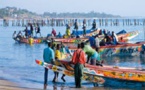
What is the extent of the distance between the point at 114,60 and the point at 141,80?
12131mm

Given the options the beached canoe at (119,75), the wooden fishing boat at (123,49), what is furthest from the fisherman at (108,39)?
the beached canoe at (119,75)

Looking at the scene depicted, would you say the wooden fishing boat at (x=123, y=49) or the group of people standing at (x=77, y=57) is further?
the wooden fishing boat at (x=123, y=49)

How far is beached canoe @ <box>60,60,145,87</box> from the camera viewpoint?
15.3 metres

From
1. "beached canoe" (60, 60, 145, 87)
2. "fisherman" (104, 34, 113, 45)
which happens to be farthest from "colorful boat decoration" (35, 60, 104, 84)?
"fisherman" (104, 34, 113, 45)

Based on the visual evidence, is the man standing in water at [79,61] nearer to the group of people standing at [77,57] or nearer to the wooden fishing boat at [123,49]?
the group of people standing at [77,57]

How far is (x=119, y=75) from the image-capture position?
50.6 feet

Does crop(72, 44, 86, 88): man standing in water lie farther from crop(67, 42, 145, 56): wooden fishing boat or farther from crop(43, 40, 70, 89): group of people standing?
crop(67, 42, 145, 56): wooden fishing boat

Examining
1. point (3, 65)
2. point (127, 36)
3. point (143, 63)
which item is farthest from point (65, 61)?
point (127, 36)

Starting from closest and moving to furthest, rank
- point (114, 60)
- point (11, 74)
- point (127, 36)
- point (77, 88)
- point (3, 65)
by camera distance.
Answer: point (77, 88)
point (11, 74)
point (3, 65)
point (114, 60)
point (127, 36)

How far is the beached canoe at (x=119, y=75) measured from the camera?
15.3 meters

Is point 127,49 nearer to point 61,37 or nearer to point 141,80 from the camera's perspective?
point 61,37

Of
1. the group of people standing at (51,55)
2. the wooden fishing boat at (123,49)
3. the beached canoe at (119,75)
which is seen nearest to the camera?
the beached canoe at (119,75)

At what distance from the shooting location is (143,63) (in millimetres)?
25609

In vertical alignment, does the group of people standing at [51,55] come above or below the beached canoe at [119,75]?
above
